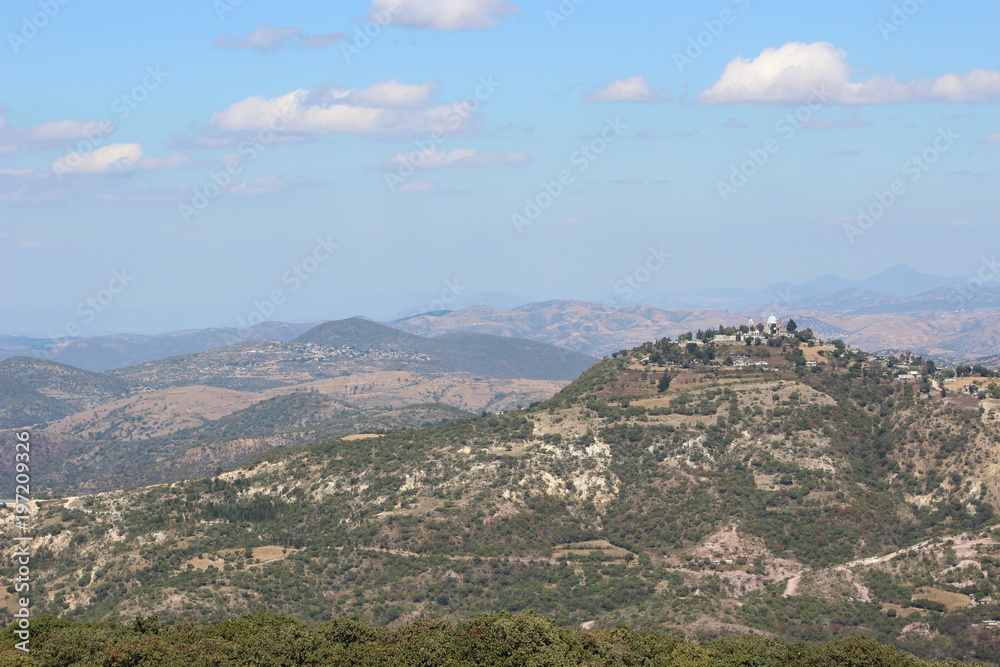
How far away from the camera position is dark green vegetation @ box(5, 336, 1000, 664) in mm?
123875

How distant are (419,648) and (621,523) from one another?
67.9 m

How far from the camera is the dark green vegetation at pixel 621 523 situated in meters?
124

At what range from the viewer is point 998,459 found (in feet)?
470

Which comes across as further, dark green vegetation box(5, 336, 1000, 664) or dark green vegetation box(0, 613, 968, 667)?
dark green vegetation box(5, 336, 1000, 664)

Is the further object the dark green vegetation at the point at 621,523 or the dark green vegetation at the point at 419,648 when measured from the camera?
the dark green vegetation at the point at 621,523

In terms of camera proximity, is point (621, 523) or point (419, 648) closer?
point (419, 648)

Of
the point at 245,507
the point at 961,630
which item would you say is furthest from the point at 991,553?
the point at 245,507

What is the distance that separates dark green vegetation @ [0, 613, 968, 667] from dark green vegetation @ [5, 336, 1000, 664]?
84.2 ft

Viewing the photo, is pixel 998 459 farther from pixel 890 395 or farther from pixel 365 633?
pixel 365 633

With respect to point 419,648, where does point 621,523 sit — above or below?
below

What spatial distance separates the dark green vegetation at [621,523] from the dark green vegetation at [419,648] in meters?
25.7

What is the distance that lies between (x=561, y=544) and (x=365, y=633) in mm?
56899

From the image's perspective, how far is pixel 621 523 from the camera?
15038 cm

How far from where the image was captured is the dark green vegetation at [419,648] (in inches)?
3206
